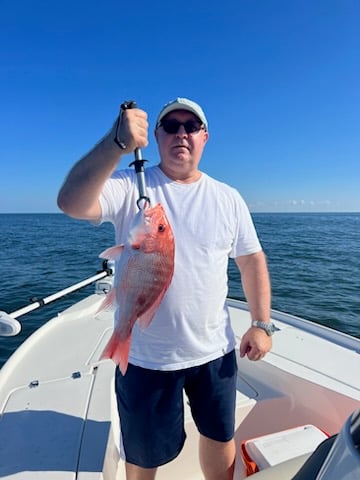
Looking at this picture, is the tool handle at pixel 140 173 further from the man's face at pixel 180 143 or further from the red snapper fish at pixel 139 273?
the man's face at pixel 180 143

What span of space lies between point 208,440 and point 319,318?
6502 millimetres

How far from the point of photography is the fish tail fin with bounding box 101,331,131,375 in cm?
130

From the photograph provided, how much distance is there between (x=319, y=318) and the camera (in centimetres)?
752

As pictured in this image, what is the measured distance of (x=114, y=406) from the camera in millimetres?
2051

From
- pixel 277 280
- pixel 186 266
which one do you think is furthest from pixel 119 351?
pixel 277 280

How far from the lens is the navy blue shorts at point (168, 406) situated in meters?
1.57

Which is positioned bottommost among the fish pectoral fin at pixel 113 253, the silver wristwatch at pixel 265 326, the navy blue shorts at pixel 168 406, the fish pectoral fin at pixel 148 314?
→ the navy blue shorts at pixel 168 406

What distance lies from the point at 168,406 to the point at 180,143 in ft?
4.19

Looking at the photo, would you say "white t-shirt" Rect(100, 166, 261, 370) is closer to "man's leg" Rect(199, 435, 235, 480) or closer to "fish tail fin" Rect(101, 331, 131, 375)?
"fish tail fin" Rect(101, 331, 131, 375)

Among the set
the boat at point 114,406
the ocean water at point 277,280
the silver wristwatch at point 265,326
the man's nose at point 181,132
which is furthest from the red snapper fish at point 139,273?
the ocean water at point 277,280

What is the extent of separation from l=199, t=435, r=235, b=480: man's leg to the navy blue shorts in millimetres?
53

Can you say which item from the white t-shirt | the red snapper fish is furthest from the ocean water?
the red snapper fish

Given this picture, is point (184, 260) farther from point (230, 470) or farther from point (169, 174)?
point (230, 470)

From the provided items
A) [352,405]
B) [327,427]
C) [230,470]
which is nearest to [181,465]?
[230,470]
